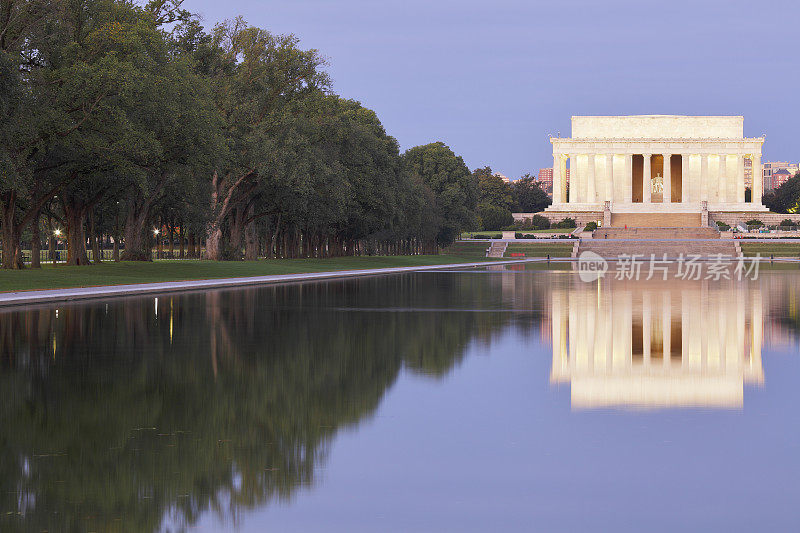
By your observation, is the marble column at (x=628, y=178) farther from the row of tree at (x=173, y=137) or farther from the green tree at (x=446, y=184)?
the row of tree at (x=173, y=137)

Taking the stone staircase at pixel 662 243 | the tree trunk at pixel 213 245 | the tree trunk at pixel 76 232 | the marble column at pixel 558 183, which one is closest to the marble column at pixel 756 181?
the marble column at pixel 558 183

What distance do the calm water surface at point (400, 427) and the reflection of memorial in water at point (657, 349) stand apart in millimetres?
72

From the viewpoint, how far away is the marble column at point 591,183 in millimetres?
141375

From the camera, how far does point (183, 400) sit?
11.6m

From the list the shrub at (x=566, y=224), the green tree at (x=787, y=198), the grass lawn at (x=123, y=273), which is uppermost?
the green tree at (x=787, y=198)

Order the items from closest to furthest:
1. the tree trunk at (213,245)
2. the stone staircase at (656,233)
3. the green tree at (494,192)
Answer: the tree trunk at (213,245) < the stone staircase at (656,233) < the green tree at (494,192)

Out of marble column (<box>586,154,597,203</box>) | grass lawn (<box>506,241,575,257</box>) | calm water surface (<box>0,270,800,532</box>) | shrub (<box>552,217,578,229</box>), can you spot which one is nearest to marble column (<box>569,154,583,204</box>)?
marble column (<box>586,154,597,203</box>)

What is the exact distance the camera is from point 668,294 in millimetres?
A: 32906

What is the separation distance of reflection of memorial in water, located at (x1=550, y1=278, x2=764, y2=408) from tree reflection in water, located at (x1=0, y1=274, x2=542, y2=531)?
2023mm

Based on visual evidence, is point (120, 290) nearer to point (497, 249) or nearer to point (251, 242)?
point (251, 242)

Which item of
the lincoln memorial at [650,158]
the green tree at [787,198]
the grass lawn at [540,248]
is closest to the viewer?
the grass lawn at [540,248]

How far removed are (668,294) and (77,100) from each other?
2406 cm

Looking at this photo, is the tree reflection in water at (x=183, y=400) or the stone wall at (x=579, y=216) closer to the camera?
the tree reflection in water at (x=183, y=400)

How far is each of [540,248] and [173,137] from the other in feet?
196
